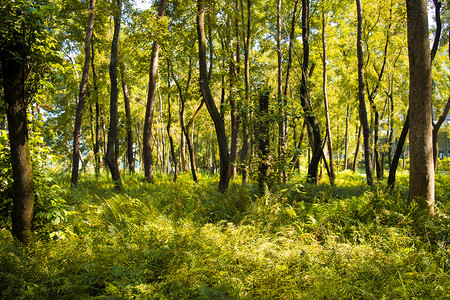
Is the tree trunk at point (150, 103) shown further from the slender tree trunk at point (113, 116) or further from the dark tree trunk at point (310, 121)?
the dark tree trunk at point (310, 121)

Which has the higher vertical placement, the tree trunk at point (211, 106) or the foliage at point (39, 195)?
the tree trunk at point (211, 106)

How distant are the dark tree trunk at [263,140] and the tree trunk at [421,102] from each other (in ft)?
10.4

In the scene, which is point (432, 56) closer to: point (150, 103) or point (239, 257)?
point (239, 257)

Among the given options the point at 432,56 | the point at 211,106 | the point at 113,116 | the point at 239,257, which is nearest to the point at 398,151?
the point at 432,56

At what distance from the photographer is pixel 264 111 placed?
7512 mm

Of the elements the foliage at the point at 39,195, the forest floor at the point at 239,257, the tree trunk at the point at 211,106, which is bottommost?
the forest floor at the point at 239,257

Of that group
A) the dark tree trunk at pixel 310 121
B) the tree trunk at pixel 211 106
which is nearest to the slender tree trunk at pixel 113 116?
the tree trunk at pixel 211 106

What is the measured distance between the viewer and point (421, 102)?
5625 millimetres

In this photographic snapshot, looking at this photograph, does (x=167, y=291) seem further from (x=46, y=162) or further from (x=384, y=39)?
(x=384, y=39)

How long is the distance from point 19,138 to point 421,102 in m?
7.09

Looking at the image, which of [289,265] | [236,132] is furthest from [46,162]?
[236,132]

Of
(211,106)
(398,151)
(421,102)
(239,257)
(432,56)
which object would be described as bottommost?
(239,257)

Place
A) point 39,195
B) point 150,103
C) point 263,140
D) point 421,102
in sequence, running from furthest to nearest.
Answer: point 150,103, point 263,140, point 421,102, point 39,195

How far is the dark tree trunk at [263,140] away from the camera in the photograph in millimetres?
7430
